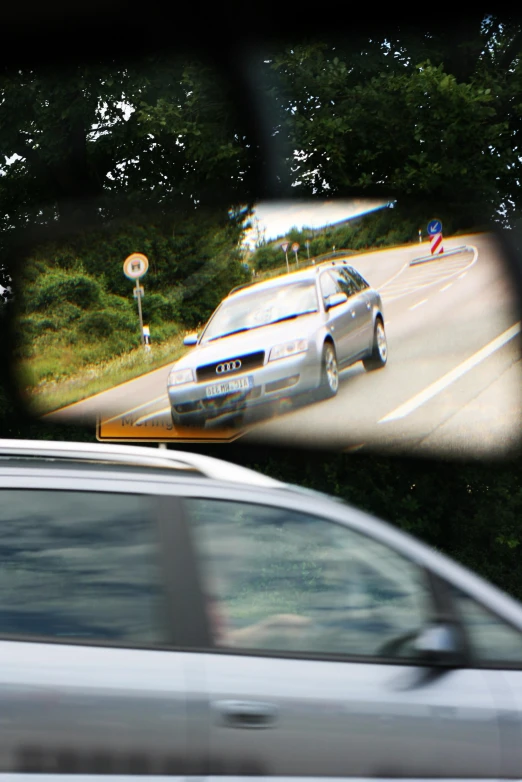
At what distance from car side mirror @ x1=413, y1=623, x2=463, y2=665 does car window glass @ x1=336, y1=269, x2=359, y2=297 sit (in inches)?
264

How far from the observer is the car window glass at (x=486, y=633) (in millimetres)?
2596

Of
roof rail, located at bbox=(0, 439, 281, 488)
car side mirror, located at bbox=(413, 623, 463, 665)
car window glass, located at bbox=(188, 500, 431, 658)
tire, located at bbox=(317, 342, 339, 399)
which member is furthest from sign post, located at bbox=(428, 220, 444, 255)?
car side mirror, located at bbox=(413, 623, 463, 665)

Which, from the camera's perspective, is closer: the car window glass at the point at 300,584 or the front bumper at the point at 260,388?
the car window glass at the point at 300,584

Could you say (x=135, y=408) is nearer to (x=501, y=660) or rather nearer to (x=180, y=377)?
(x=180, y=377)

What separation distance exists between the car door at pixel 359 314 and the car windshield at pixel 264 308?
0.32m

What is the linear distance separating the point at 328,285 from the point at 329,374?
31.3 inches

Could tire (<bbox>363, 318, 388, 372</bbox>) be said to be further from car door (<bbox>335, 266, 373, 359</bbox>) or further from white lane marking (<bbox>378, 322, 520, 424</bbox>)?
white lane marking (<bbox>378, 322, 520, 424</bbox>)

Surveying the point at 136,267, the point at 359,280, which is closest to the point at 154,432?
the point at 136,267

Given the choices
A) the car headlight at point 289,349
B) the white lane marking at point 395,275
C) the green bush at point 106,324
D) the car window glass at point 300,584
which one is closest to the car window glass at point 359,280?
the white lane marking at point 395,275

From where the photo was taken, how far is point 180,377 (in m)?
9.25

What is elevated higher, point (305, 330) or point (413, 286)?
point (413, 286)

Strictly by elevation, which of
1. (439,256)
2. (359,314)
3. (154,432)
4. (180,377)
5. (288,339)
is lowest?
(154,432)

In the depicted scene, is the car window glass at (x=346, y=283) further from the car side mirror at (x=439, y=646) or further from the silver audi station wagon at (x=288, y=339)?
the car side mirror at (x=439, y=646)

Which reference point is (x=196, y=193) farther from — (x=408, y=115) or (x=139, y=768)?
(x=139, y=768)
